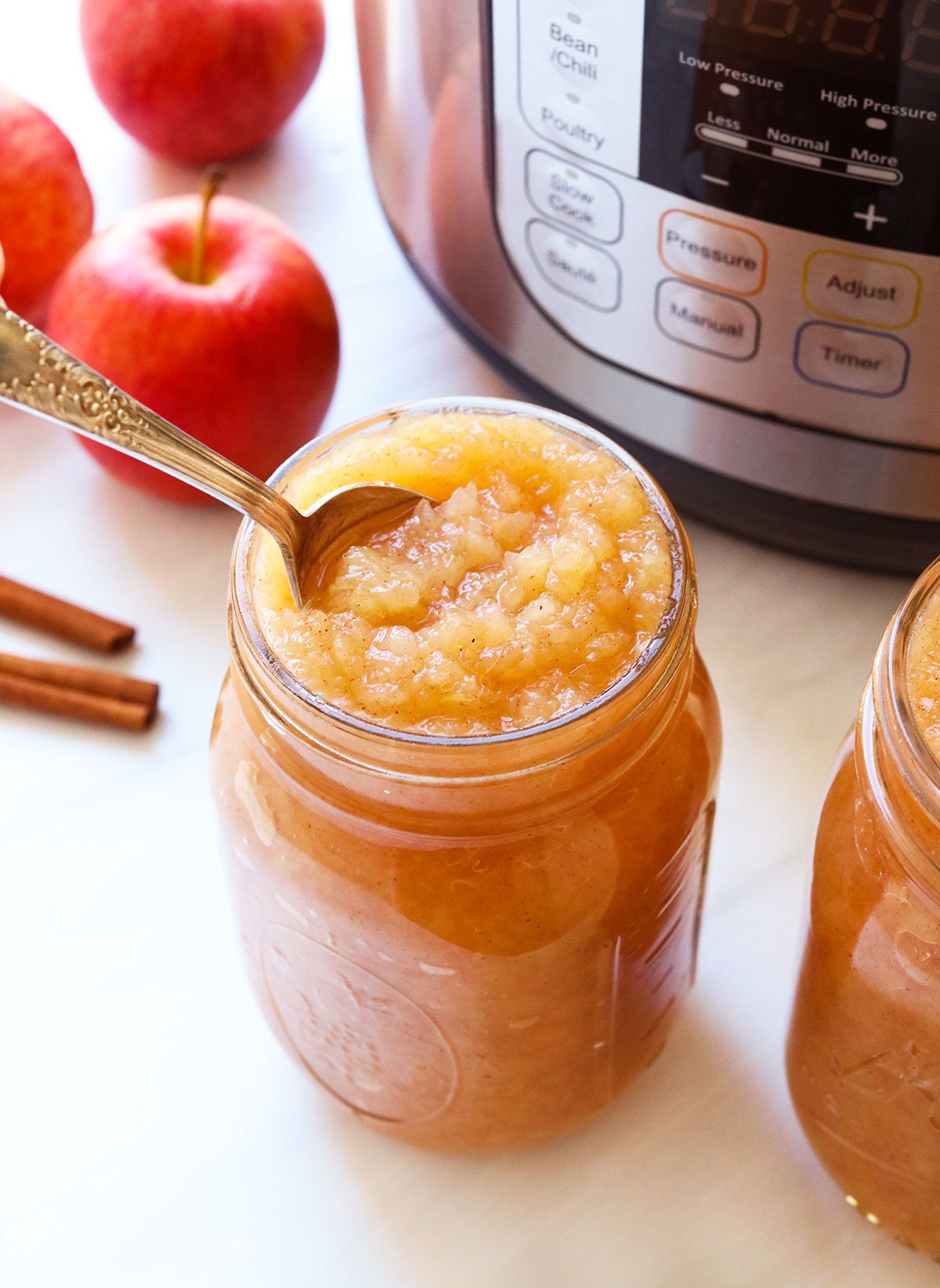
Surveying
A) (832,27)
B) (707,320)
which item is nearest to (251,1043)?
(707,320)

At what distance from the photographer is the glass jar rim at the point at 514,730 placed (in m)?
0.54

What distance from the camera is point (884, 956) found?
0.57 meters

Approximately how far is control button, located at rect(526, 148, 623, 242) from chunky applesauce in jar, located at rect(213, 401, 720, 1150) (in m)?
0.16

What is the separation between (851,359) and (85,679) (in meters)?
0.48

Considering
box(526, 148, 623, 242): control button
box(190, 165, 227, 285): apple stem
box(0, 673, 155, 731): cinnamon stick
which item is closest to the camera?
box(526, 148, 623, 242): control button

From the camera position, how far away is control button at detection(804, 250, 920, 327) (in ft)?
2.30

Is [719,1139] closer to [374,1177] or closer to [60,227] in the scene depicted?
[374,1177]

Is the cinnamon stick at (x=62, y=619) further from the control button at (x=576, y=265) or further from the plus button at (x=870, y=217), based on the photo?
the plus button at (x=870, y=217)

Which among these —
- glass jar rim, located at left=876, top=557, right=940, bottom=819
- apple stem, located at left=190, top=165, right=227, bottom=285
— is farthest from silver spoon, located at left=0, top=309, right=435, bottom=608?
apple stem, located at left=190, top=165, right=227, bottom=285

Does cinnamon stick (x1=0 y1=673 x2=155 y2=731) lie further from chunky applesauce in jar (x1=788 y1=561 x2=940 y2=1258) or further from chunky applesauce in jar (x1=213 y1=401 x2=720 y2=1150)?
chunky applesauce in jar (x1=788 y1=561 x2=940 y2=1258)

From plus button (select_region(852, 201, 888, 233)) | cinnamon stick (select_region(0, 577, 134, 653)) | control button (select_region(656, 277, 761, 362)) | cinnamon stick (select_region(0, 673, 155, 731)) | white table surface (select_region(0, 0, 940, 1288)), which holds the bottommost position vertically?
white table surface (select_region(0, 0, 940, 1288))

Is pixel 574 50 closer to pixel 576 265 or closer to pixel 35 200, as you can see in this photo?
pixel 576 265

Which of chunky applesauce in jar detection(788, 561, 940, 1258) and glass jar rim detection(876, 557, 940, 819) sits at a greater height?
glass jar rim detection(876, 557, 940, 819)

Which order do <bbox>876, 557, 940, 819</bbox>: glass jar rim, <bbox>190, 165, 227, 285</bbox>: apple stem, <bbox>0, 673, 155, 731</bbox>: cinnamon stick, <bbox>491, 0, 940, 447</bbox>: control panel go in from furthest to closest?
1. <bbox>190, 165, 227, 285</bbox>: apple stem
2. <bbox>0, 673, 155, 731</bbox>: cinnamon stick
3. <bbox>491, 0, 940, 447</bbox>: control panel
4. <bbox>876, 557, 940, 819</bbox>: glass jar rim
